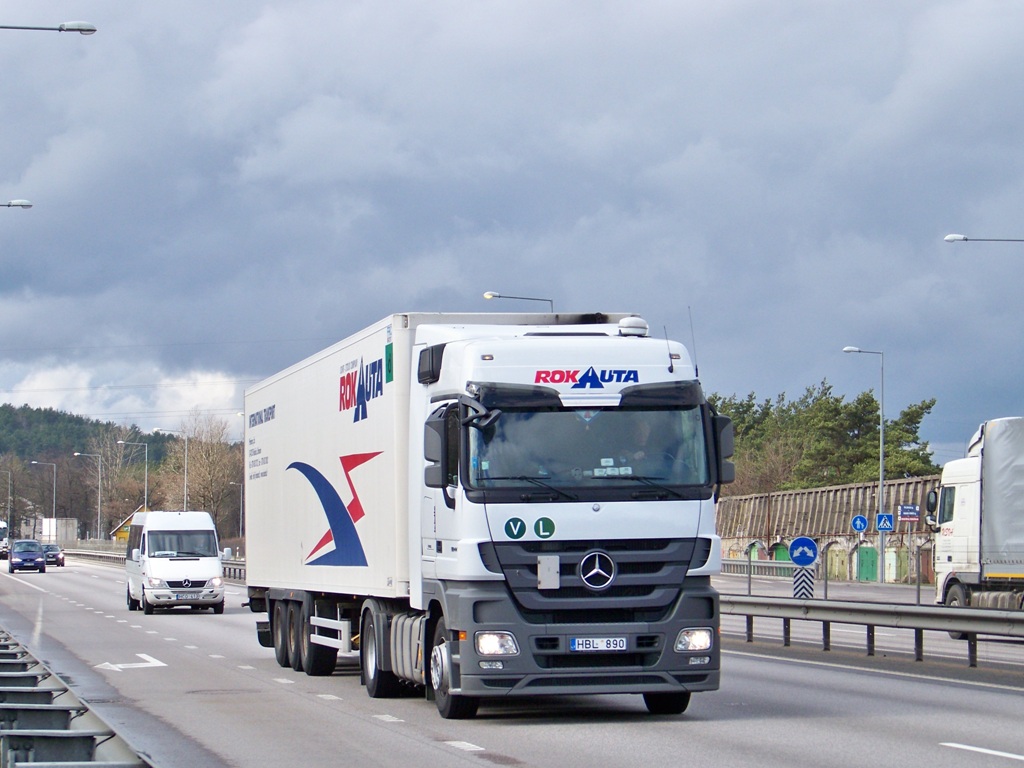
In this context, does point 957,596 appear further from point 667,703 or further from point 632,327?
point 632,327

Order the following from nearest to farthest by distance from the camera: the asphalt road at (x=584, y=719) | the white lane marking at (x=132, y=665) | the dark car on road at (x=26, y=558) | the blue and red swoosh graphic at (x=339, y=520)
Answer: the asphalt road at (x=584, y=719), the blue and red swoosh graphic at (x=339, y=520), the white lane marking at (x=132, y=665), the dark car on road at (x=26, y=558)

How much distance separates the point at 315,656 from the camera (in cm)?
1795

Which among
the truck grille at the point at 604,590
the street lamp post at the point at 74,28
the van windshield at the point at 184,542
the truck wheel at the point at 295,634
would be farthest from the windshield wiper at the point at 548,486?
the van windshield at the point at 184,542

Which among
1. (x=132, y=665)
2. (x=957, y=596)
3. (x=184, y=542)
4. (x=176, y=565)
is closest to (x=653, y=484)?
(x=132, y=665)

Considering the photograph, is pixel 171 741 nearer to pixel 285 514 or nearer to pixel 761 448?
pixel 285 514

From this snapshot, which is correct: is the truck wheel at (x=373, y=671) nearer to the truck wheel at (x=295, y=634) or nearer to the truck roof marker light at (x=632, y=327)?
the truck wheel at (x=295, y=634)

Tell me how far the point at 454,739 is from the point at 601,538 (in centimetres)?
191

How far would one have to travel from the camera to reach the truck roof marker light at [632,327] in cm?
1359

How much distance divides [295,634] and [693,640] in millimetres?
7740

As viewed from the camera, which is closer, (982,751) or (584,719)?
(982,751)

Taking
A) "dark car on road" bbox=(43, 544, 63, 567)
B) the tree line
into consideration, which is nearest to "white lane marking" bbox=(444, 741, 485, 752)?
"dark car on road" bbox=(43, 544, 63, 567)

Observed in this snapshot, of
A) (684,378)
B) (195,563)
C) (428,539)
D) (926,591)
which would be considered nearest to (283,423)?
Result: (428,539)

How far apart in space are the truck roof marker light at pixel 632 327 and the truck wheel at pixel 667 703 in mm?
3090

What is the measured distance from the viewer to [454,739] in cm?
1177
